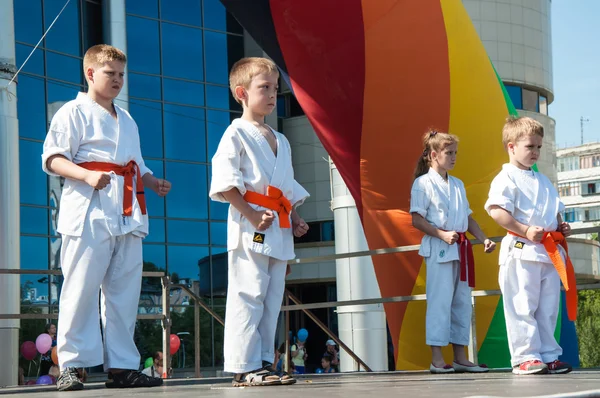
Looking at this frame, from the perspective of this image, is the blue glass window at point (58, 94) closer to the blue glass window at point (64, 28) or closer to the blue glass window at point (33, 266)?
the blue glass window at point (64, 28)

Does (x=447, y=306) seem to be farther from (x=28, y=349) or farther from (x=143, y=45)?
(x=143, y=45)

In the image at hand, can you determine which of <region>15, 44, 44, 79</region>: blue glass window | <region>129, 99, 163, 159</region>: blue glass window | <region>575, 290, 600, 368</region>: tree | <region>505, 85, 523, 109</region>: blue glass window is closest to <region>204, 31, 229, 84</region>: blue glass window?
<region>129, 99, 163, 159</region>: blue glass window

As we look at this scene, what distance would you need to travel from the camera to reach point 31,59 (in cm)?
2172

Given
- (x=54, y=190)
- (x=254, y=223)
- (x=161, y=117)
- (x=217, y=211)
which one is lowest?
(x=254, y=223)

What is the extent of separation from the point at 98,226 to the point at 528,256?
2.33 metres

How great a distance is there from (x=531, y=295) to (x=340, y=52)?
2.55 metres

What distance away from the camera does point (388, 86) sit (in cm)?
721

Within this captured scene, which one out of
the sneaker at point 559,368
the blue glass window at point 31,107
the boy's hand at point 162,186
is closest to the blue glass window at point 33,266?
the blue glass window at point 31,107

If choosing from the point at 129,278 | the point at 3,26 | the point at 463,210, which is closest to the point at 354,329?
the point at 3,26

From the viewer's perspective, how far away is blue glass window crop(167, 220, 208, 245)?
24406 millimetres

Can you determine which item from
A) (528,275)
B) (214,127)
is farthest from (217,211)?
(528,275)

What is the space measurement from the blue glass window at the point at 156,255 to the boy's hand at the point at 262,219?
19.2 meters

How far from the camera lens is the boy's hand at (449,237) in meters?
6.02

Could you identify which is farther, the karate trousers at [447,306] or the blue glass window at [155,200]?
the blue glass window at [155,200]
